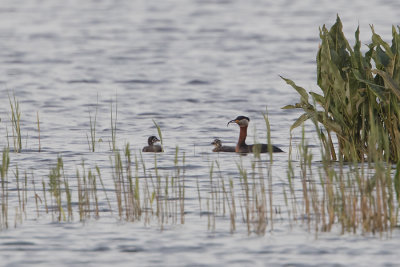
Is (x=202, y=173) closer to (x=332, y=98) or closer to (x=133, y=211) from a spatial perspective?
(x=332, y=98)

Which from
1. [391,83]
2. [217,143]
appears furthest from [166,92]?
[391,83]

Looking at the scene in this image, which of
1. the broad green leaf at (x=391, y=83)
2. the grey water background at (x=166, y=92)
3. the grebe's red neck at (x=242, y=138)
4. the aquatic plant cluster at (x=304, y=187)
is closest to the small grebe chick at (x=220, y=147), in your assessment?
the grebe's red neck at (x=242, y=138)

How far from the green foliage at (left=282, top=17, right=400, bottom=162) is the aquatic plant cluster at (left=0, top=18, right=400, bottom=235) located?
15mm

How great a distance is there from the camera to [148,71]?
34.5 m

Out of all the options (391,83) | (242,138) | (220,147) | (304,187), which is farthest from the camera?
(242,138)

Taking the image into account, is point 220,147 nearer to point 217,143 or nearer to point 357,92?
point 217,143

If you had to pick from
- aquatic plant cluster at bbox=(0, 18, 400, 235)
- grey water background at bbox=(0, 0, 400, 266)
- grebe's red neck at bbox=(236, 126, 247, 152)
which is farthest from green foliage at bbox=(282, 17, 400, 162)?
grebe's red neck at bbox=(236, 126, 247, 152)

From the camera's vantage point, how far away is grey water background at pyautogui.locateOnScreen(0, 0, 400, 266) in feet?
34.9

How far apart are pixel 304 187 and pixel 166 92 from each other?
58.9ft

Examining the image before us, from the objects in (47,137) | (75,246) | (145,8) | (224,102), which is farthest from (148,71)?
(145,8)

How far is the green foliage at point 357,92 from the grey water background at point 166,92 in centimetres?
121

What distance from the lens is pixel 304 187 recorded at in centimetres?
1131

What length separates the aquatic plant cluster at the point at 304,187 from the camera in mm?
11156

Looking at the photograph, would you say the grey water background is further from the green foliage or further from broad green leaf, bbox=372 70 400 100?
broad green leaf, bbox=372 70 400 100
